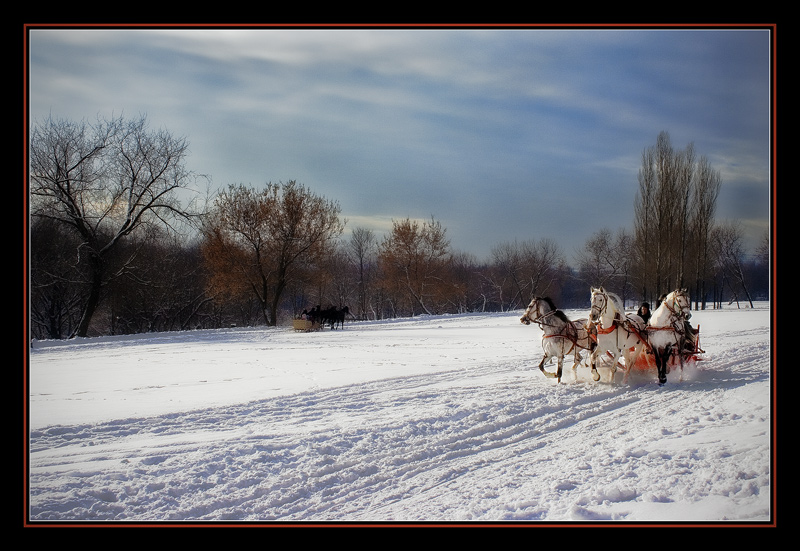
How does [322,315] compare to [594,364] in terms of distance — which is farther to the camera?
[322,315]

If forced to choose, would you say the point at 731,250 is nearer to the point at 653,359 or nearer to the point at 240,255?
the point at 653,359

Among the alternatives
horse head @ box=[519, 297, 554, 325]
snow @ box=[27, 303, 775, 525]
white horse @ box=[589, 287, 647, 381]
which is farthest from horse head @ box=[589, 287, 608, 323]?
snow @ box=[27, 303, 775, 525]

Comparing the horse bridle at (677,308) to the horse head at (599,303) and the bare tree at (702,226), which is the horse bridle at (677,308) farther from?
the bare tree at (702,226)

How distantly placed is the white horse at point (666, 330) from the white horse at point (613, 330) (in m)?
0.25

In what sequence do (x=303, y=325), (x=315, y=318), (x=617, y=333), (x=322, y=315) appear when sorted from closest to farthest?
(x=617, y=333), (x=303, y=325), (x=315, y=318), (x=322, y=315)

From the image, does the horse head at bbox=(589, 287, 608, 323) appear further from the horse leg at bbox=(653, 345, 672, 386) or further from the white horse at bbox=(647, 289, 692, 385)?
the horse leg at bbox=(653, 345, 672, 386)

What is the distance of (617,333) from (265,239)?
3156cm

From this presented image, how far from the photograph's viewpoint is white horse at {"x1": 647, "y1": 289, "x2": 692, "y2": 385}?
998cm

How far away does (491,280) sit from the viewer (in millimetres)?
65688

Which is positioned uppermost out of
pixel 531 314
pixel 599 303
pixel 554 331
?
pixel 599 303

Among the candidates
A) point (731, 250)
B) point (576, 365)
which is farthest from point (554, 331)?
point (731, 250)

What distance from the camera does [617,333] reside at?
32.3 feet
